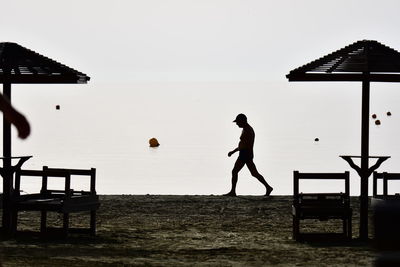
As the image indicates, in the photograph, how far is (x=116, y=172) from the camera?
36.4 meters

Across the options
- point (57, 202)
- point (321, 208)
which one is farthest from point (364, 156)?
point (57, 202)

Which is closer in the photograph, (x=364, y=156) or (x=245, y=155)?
(x=364, y=156)

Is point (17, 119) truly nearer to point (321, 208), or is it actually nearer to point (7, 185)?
point (321, 208)

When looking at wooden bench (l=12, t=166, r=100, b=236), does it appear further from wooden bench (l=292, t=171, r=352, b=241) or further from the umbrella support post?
wooden bench (l=292, t=171, r=352, b=241)

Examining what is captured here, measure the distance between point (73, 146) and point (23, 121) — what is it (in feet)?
161

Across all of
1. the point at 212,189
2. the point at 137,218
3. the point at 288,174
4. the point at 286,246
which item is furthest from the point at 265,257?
the point at 288,174

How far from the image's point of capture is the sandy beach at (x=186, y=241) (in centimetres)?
1262

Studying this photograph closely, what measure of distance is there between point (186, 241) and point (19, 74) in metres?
3.58

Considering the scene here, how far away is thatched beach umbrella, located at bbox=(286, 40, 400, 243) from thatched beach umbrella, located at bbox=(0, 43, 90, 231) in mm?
3172

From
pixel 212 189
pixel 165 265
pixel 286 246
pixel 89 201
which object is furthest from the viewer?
pixel 212 189

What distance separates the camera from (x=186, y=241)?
47.3 feet

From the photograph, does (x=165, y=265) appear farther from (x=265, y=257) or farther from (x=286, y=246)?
(x=286, y=246)

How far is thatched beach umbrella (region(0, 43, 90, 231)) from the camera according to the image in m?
15.1

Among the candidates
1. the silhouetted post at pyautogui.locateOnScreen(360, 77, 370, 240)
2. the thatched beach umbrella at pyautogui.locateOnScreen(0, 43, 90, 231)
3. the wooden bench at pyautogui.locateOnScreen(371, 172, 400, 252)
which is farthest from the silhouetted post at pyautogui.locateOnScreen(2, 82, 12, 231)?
the wooden bench at pyautogui.locateOnScreen(371, 172, 400, 252)
